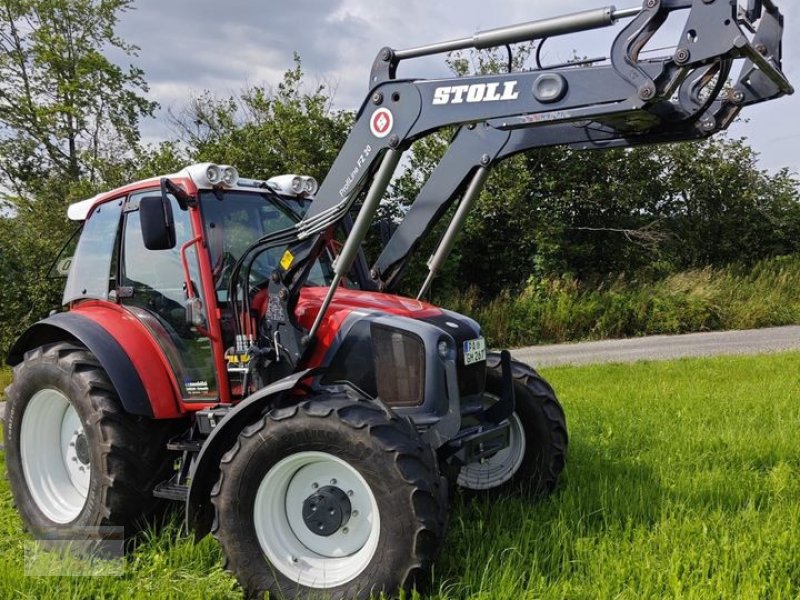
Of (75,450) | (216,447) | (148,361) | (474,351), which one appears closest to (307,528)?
(216,447)

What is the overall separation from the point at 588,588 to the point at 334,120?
46.1ft

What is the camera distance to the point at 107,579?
3.35 m

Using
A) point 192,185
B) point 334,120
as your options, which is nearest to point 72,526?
point 192,185

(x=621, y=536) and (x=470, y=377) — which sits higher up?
(x=470, y=377)

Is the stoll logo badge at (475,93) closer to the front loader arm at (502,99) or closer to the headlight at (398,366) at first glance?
the front loader arm at (502,99)

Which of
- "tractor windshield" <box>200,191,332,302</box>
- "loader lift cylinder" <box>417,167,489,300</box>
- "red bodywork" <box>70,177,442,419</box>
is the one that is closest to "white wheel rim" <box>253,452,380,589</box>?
"red bodywork" <box>70,177,442,419</box>

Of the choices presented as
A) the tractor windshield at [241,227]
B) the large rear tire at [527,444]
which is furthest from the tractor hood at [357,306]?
the large rear tire at [527,444]

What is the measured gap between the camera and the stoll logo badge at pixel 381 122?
11.7 ft

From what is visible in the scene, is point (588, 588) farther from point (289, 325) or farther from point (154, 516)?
point (154, 516)

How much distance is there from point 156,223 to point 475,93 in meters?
1.72

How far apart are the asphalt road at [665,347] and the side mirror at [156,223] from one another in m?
8.31

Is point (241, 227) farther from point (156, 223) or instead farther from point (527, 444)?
point (527, 444)

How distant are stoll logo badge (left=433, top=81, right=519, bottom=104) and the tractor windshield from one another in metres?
1.37

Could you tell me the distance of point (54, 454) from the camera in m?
4.38
